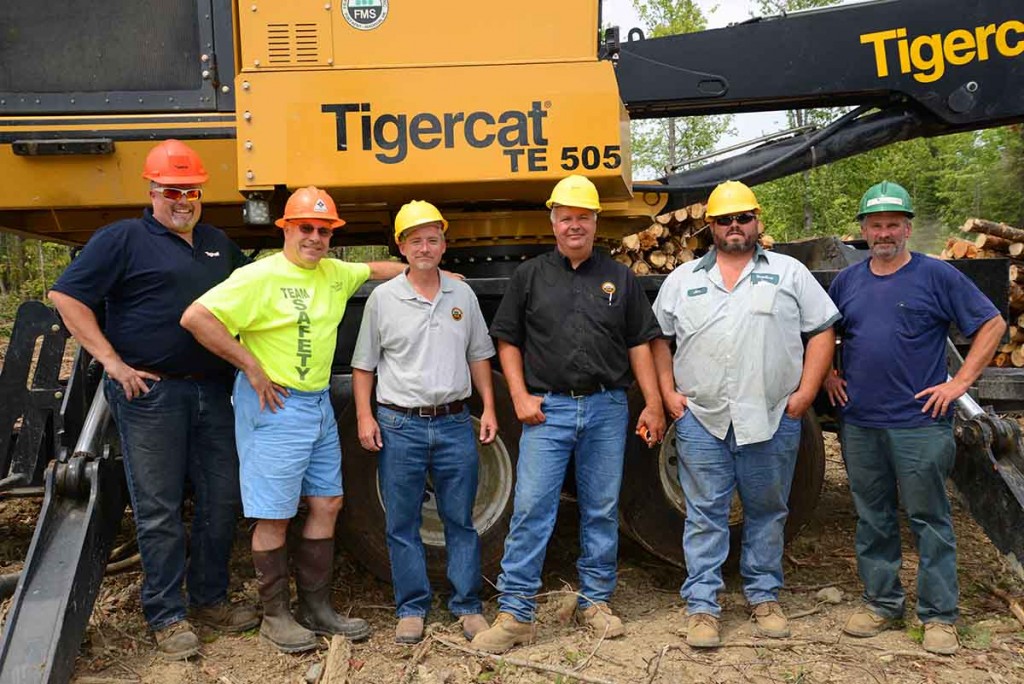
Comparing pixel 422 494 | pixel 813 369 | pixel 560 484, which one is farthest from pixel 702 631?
pixel 422 494

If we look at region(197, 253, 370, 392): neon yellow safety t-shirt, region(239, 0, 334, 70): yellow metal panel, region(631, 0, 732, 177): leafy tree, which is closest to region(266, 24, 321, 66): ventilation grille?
region(239, 0, 334, 70): yellow metal panel

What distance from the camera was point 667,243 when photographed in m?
8.73

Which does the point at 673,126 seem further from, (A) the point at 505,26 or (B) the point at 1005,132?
(A) the point at 505,26

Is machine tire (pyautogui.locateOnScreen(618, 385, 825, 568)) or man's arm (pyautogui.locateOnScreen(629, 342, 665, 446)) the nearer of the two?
man's arm (pyautogui.locateOnScreen(629, 342, 665, 446))

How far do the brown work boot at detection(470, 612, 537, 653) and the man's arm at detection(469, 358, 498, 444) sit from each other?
778 mm

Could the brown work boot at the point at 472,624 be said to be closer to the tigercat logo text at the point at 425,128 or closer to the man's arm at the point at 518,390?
the man's arm at the point at 518,390

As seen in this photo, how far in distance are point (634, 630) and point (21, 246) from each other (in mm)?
21922

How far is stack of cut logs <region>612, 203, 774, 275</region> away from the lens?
28.1 feet

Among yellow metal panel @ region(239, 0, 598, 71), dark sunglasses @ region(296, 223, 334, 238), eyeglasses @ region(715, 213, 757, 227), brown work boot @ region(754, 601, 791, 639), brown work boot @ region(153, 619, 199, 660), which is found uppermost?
yellow metal panel @ region(239, 0, 598, 71)

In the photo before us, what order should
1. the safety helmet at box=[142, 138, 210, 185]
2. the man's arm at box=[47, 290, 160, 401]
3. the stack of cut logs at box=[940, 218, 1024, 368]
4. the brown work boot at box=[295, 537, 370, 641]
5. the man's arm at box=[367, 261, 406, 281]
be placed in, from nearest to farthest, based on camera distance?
the man's arm at box=[47, 290, 160, 401]
the safety helmet at box=[142, 138, 210, 185]
the brown work boot at box=[295, 537, 370, 641]
the man's arm at box=[367, 261, 406, 281]
the stack of cut logs at box=[940, 218, 1024, 368]

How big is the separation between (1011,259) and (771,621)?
4.68 meters

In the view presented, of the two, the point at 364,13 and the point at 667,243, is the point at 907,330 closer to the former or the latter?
the point at 364,13

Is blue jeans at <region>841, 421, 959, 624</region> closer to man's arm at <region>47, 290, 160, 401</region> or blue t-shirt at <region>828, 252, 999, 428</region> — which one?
blue t-shirt at <region>828, 252, 999, 428</region>

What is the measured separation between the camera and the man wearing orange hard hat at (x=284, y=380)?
3.84m
